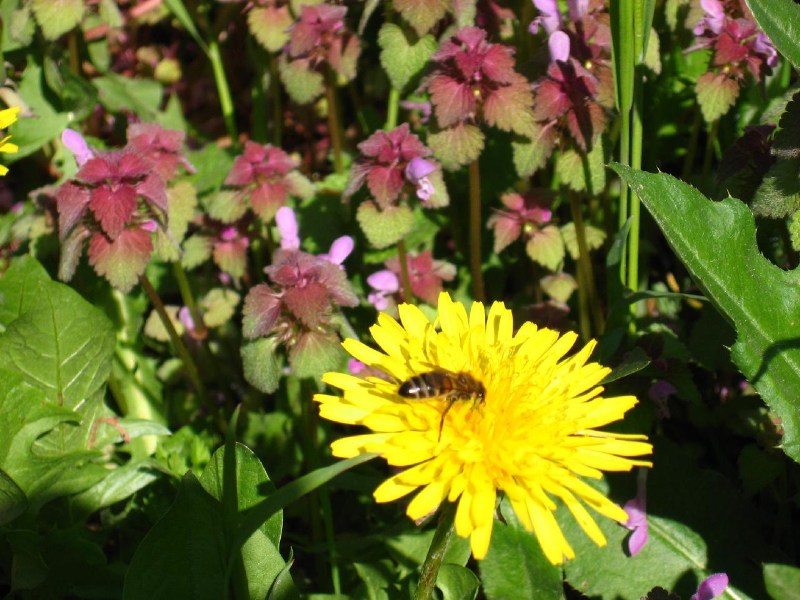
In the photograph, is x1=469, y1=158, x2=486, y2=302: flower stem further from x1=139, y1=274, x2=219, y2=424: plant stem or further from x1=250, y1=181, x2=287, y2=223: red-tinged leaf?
x1=139, y1=274, x2=219, y2=424: plant stem

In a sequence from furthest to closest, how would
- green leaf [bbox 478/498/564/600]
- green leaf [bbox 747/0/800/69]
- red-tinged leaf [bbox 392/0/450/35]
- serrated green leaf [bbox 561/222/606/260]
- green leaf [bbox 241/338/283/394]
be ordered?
1. serrated green leaf [bbox 561/222/606/260]
2. red-tinged leaf [bbox 392/0/450/35]
3. green leaf [bbox 241/338/283/394]
4. green leaf [bbox 478/498/564/600]
5. green leaf [bbox 747/0/800/69]

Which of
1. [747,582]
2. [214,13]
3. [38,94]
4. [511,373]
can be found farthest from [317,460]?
[214,13]

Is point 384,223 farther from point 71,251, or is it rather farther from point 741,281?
point 741,281

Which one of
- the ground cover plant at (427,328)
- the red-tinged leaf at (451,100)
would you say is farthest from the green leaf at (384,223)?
the red-tinged leaf at (451,100)

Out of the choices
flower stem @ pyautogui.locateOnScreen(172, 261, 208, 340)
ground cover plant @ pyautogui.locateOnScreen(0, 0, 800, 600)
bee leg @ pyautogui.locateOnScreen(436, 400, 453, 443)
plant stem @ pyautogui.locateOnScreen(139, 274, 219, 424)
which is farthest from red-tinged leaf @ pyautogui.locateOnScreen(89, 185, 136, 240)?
bee leg @ pyautogui.locateOnScreen(436, 400, 453, 443)

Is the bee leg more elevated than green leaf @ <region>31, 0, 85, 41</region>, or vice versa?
green leaf @ <region>31, 0, 85, 41</region>

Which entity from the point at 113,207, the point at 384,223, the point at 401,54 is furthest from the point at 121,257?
the point at 401,54

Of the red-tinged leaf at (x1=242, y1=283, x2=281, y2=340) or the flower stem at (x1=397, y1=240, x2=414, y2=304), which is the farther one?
the flower stem at (x1=397, y1=240, x2=414, y2=304)

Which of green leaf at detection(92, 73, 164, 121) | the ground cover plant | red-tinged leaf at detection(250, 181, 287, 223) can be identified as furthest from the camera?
green leaf at detection(92, 73, 164, 121)

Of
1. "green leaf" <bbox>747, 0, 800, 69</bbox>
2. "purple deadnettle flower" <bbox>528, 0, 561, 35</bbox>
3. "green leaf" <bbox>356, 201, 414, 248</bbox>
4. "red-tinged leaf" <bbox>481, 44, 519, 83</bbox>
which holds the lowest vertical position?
"green leaf" <bbox>356, 201, 414, 248</bbox>
